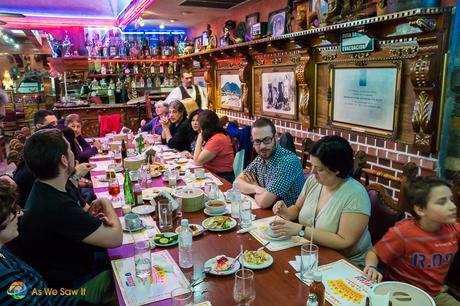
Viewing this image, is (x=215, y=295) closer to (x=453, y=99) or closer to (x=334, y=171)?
(x=334, y=171)

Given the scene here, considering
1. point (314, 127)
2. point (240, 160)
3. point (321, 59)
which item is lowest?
point (240, 160)

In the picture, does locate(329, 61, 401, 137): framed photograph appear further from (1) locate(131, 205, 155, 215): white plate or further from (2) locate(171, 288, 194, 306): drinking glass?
(2) locate(171, 288, 194, 306): drinking glass

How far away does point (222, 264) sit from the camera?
58.1 inches

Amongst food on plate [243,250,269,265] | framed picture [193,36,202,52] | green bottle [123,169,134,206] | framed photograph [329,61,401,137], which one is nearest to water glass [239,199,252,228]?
food on plate [243,250,269,265]

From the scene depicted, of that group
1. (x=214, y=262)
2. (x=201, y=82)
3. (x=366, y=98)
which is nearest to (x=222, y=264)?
(x=214, y=262)

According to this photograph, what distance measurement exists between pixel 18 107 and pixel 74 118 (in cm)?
795

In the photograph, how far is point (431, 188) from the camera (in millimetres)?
Result: 1536

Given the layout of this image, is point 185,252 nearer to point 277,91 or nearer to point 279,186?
point 279,186

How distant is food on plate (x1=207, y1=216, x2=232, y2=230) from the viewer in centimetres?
188

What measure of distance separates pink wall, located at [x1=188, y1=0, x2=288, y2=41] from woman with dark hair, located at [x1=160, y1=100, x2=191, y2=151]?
1657mm

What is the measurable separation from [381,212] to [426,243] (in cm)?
39

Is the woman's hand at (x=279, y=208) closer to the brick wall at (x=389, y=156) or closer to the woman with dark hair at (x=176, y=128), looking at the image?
the brick wall at (x=389, y=156)

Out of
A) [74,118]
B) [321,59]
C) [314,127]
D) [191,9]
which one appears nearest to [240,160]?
[314,127]

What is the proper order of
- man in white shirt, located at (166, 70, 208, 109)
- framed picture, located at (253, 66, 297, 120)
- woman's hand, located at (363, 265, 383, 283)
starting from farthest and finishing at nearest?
man in white shirt, located at (166, 70, 208, 109)
framed picture, located at (253, 66, 297, 120)
woman's hand, located at (363, 265, 383, 283)
